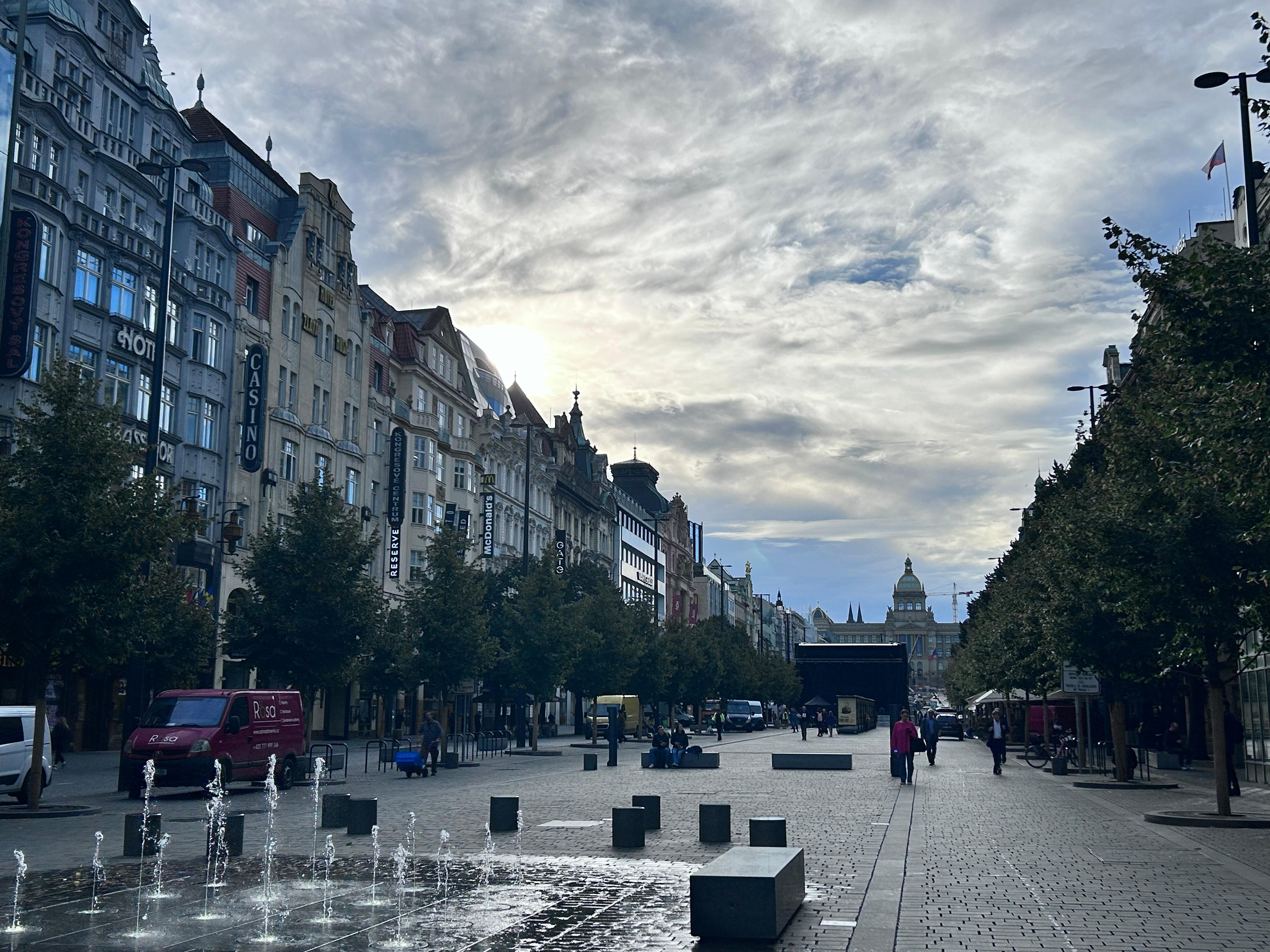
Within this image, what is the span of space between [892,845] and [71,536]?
566 inches

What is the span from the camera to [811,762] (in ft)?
121

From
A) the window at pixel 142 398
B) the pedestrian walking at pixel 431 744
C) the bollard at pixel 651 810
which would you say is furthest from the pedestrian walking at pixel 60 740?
the bollard at pixel 651 810

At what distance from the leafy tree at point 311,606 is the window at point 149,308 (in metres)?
12.4

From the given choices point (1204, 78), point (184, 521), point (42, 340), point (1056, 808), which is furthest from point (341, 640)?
point (1204, 78)

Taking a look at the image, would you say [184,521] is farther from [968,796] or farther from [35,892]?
[968,796]

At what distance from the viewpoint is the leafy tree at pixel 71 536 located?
69.2ft

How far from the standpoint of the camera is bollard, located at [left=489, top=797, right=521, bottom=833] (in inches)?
693

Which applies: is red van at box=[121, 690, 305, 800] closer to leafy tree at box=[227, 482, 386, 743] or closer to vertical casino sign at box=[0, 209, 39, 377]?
leafy tree at box=[227, 482, 386, 743]

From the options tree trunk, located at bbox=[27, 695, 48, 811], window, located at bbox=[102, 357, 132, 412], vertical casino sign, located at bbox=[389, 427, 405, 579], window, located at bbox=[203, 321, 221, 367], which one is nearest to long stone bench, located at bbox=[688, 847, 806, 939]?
tree trunk, located at bbox=[27, 695, 48, 811]

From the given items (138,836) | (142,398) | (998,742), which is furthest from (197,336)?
(138,836)

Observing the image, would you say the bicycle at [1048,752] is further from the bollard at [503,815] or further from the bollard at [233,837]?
the bollard at [233,837]

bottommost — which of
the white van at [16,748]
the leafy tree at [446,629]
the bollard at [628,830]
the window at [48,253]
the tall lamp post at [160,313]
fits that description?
the bollard at [628,830]

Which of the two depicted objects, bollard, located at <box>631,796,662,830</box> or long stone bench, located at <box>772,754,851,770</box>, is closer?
bollard, located at <box>631,796,662,830</box>

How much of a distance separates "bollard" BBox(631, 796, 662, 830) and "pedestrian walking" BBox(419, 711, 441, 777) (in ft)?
49.2
